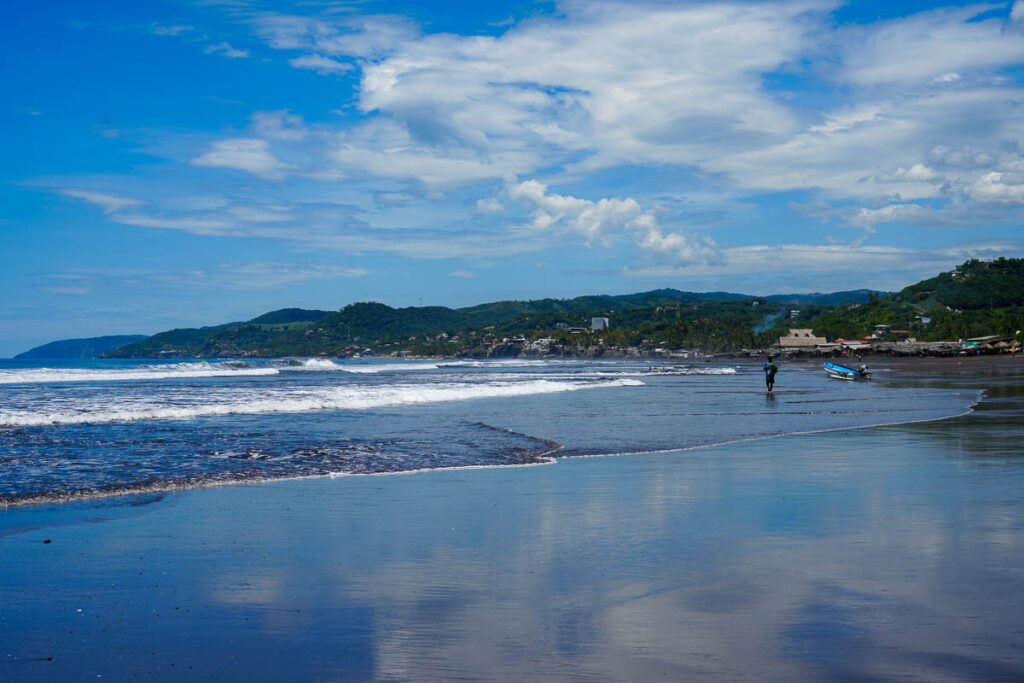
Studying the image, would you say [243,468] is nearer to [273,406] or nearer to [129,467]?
[129,467]

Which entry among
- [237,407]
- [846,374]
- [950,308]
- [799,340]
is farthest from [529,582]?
[950,308]

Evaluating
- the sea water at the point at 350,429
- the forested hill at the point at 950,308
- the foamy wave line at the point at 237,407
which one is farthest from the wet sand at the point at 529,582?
the forested hill at the point at 950,308

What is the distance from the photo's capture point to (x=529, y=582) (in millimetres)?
6227

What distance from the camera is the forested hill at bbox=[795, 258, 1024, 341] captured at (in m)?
134

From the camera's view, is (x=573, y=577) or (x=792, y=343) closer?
(x=573, y=577)

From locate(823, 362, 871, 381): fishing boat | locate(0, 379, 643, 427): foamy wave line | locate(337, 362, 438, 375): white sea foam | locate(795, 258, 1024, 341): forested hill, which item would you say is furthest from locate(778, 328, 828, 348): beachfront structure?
locate(0, 379, 643, 427): foamy wave line

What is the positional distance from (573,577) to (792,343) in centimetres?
15481

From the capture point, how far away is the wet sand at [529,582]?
15.4ft

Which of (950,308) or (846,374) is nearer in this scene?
(846,374)

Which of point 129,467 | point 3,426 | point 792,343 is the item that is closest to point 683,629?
point 129,467

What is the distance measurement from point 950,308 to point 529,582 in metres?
180

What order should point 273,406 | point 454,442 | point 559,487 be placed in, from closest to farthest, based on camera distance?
1. point 559,487
2. point 454,442
3. point 273,406

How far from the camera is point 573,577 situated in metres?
6.33

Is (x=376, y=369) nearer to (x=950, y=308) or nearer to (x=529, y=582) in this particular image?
(x=529, y=582)
